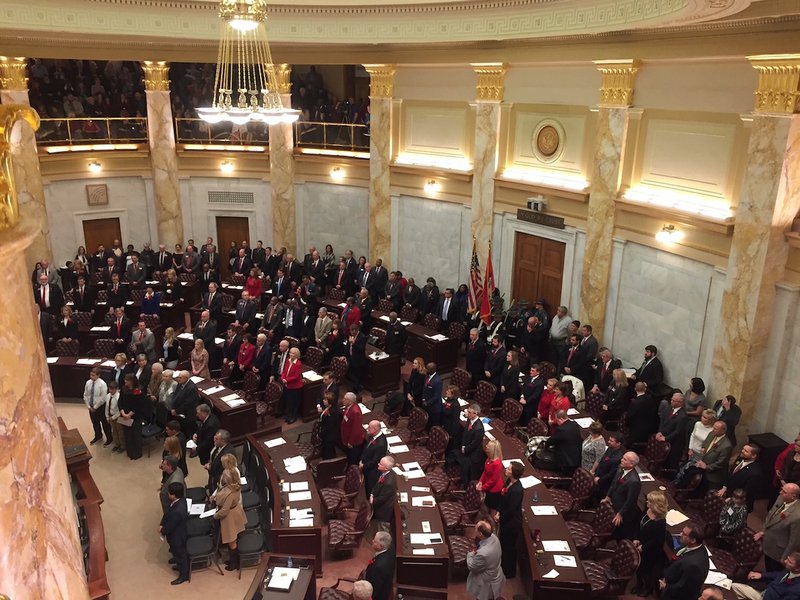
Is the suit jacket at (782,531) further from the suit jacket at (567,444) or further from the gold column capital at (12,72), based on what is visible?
the gold column capital at (12,72)

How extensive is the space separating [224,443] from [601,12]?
352 inches

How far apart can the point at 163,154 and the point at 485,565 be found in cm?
1570

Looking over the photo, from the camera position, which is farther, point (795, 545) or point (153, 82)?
point (153, 82)

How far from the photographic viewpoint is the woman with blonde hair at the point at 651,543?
7168mm

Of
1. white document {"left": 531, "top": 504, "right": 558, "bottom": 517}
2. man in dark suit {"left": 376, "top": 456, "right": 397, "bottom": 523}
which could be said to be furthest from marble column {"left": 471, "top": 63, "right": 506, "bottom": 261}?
man in dark suit {"left": 376, "top": 456, "right": 397, "bottom": 523}

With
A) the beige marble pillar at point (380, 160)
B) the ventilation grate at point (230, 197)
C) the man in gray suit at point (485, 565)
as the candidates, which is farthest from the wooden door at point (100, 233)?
the man in gray suit at point (485, 565)

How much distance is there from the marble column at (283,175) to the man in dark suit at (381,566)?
13618 millimetres

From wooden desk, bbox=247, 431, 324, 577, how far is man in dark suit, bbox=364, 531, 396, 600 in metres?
1.20

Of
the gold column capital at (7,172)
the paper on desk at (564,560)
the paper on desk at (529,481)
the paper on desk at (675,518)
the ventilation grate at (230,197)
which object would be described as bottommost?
the paper on desk at (675,518)

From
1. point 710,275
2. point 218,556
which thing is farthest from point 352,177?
point 218,556

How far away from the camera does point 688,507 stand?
30.0ft

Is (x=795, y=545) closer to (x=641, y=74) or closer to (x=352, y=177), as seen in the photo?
(x=641, y=74)

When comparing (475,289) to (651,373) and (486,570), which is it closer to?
(651,373)

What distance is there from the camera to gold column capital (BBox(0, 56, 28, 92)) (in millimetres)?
15750
